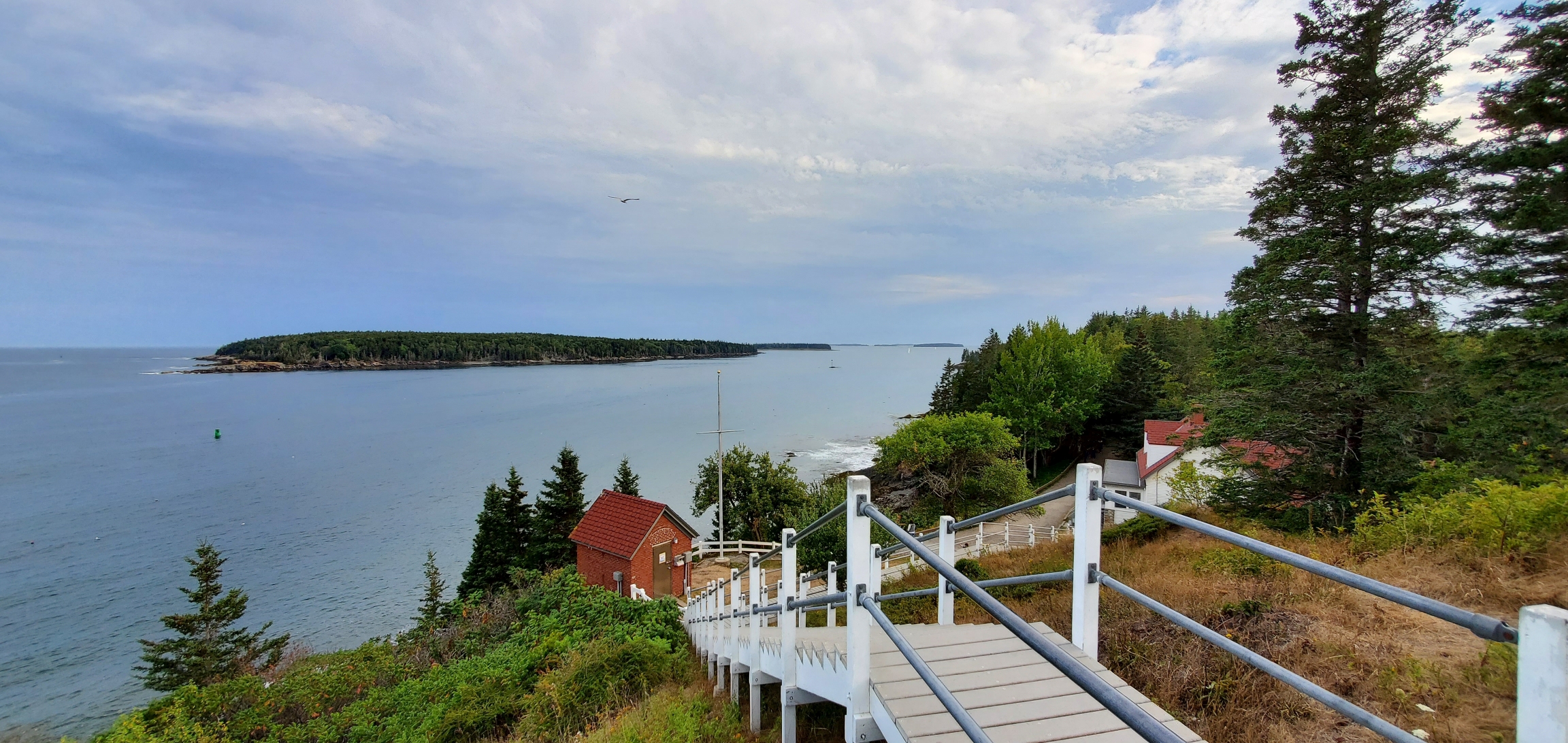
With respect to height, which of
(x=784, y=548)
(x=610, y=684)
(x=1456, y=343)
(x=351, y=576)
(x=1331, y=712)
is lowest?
→ (x=351, y=576)

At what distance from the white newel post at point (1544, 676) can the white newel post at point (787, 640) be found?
9.93 feet

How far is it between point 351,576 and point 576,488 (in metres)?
8.74

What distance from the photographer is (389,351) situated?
17100 centimetres

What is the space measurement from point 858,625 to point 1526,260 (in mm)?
12791

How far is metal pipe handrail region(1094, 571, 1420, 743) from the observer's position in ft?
5.60

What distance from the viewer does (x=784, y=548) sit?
440 cm

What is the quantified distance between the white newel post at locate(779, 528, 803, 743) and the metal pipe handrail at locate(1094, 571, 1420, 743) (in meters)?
1.91

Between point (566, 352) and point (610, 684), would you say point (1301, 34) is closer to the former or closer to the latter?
point (610, 684)

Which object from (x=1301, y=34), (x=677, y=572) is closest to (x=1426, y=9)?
(x=1301, y=34)

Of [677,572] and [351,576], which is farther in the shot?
[351,576]

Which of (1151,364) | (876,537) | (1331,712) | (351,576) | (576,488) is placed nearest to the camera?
(1331,712)

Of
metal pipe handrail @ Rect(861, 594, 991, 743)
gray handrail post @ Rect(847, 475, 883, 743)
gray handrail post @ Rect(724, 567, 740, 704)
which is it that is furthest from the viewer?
gray handrail post @ Rect(724, 567, 740, 704)

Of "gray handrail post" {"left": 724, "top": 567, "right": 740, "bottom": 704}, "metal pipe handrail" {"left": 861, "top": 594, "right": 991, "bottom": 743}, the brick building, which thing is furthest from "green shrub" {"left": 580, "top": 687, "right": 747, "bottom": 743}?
the brick building

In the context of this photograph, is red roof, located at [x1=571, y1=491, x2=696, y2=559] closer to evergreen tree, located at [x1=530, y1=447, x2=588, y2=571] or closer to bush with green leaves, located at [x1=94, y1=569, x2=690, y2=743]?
evergreen tree, located at [x1=530, y1=447, x2=588, y2=571]
